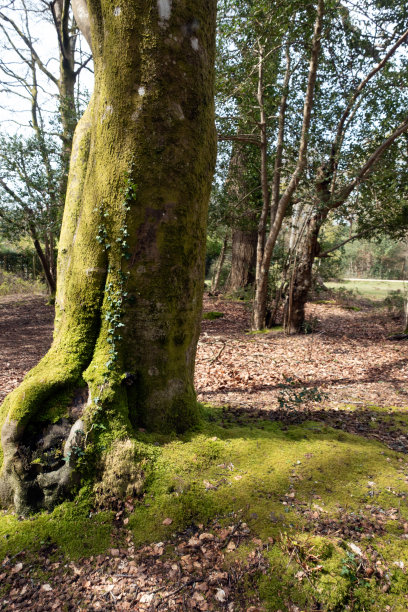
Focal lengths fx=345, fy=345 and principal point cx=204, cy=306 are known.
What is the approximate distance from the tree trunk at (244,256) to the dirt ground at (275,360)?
3.52 meters

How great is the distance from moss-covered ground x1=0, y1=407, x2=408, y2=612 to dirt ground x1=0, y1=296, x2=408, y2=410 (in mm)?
1371

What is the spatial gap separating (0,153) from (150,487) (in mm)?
12727

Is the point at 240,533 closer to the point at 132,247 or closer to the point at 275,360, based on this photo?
the point at 132,247

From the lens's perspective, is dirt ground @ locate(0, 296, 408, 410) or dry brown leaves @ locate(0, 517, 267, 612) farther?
dirt ground @ locate(0, 296, 408, 410)

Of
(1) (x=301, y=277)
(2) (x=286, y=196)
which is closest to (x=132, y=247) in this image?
(2) (x=286, y=196)

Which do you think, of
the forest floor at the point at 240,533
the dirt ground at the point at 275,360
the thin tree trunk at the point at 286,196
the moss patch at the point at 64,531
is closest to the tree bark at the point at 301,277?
the dirt ground at the point at 275,360

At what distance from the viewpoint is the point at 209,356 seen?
8188mm

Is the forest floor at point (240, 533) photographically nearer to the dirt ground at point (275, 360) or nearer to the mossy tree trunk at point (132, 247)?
the mossy tree trunk at point (132, 247)

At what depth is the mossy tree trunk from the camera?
280 cm

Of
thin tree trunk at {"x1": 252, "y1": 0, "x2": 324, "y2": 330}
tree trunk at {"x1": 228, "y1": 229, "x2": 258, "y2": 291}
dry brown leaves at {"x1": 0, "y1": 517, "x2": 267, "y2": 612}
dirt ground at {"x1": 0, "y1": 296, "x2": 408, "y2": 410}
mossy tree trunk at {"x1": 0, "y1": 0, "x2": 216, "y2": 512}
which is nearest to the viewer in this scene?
dry brown leaves at {"x1": 0, "y1": 517, "x2": 267, "y2": 612}

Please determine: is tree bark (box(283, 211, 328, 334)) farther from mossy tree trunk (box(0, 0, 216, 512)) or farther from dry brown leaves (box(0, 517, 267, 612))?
dry brown leaves (box(0, 517, 267, 612))

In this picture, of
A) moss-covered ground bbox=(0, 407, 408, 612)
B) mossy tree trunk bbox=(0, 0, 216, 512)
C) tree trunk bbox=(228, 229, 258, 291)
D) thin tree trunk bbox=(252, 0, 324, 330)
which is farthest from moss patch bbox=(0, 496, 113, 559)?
tree trunk bbox=(228, 229, 258, 291)

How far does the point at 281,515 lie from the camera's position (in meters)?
2.68

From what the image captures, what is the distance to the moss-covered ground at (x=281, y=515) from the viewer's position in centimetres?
221
